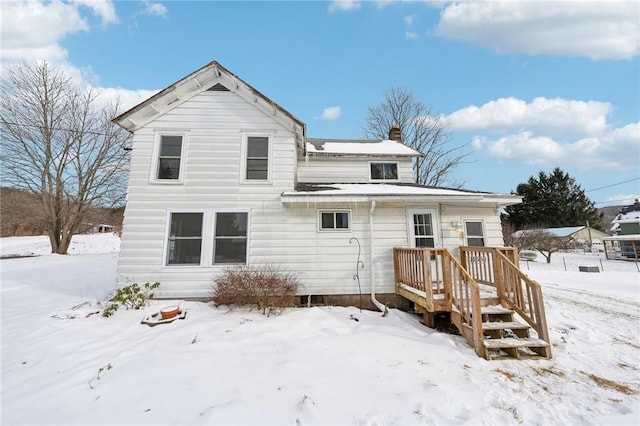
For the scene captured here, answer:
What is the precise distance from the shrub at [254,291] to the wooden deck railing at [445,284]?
3.04 metres

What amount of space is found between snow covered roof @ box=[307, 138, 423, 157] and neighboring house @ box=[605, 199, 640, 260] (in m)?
27.0

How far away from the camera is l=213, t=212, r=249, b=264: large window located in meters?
6.80

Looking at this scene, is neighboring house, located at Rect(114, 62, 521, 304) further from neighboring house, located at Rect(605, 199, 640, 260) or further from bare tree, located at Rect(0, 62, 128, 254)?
neighboring house, located at Rect(605, 199, 640, 260)

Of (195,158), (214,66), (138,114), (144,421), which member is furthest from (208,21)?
(144,421)

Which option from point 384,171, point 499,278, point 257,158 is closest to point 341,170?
point 384,171

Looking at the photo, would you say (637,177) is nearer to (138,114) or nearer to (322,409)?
(322,409)

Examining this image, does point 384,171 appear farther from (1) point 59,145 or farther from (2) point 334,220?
(1) point 59,145

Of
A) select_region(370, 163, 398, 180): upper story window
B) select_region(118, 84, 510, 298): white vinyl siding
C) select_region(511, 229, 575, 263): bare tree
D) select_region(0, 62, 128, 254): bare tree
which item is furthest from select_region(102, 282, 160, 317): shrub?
select_region(511, 229, 575, 263): bare tree

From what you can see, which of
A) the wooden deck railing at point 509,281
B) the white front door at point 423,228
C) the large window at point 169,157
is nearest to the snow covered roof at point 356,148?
the white front door at point 423,228

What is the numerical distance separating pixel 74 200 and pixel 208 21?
16260 millimetres

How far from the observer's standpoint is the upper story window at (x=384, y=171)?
10.1 m

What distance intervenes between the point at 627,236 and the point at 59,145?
50.1 meters

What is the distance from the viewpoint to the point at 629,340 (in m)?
5.03

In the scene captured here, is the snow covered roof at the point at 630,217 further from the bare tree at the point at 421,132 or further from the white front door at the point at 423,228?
the white front door at the point at 423,228
